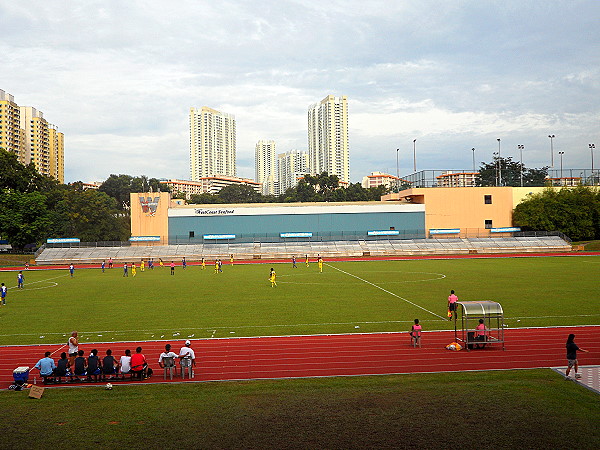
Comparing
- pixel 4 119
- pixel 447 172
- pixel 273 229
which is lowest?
pixel 273 229

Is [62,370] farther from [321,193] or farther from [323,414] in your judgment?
[321,193]

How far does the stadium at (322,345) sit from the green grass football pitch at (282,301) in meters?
0.13

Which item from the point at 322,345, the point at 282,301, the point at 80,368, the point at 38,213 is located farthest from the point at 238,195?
the point at 80,368

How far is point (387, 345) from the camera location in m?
19.2

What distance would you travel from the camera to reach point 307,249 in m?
73.0

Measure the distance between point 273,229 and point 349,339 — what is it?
194 ft

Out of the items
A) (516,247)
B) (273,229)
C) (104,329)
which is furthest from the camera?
(273,229)

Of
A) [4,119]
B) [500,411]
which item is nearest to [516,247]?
[500,411]

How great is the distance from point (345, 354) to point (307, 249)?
54.9 meters

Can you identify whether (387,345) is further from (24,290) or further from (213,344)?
(24,290)

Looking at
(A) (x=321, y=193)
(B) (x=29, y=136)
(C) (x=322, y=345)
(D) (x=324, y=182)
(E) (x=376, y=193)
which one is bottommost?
(C) (x=322, y=345)

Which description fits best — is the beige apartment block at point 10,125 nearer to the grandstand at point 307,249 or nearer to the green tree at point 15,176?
the green tree at point 15,176

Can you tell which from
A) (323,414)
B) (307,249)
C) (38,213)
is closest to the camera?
(323,414)

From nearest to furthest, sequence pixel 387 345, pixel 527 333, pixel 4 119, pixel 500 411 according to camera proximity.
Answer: pixel 500 411
pixel 387 345
pixel 527 333
pixel 4 119
